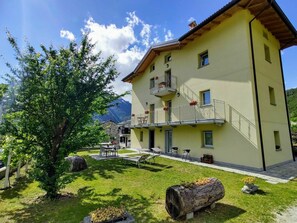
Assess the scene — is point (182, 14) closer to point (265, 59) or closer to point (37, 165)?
point (265, 59)

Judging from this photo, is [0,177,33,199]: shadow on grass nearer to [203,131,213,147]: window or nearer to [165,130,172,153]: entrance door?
[203,131,213,147]: window

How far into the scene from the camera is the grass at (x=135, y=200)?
4.80 metres

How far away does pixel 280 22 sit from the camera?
12.5 meters

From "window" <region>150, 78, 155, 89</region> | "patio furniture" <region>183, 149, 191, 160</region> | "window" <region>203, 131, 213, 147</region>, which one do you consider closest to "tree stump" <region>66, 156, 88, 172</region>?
"patio furniture" <region>183, 149, 191, 160</region>

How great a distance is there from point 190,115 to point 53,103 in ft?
34.3

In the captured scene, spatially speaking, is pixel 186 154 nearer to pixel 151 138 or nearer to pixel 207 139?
pixel 207 139

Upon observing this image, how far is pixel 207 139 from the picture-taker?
13102mm

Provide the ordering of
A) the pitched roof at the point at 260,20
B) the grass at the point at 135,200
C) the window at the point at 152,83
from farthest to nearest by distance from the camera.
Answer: the window at the point at 152,83 → the pitched roof at the point at 260,20 → the grass at the point at 135,200

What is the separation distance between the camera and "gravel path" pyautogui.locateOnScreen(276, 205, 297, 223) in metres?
4.52

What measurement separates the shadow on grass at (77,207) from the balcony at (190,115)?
783cm

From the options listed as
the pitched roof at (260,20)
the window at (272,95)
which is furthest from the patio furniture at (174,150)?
the pitched roof at (260,20)

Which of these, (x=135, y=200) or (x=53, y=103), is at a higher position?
(x=53, y=103)

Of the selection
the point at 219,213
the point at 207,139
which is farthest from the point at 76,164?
the point at 207,139

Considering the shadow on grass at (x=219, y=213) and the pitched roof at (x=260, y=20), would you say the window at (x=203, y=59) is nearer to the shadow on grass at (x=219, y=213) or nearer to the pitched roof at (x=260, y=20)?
the pitched roof at (x=260, y=20)
